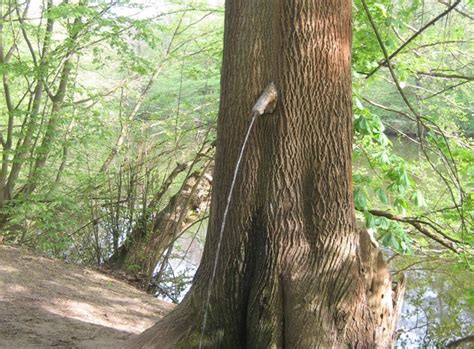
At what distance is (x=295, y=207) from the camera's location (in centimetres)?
325

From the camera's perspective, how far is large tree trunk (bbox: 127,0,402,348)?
3.18 meters

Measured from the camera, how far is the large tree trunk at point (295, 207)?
3.18 m

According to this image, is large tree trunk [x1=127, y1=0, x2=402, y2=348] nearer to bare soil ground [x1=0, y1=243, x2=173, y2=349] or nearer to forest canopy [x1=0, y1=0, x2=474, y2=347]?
bare soil ground [x1=0, y1=243, x2=173, y2=349]

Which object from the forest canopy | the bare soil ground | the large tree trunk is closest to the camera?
the large tree trunk

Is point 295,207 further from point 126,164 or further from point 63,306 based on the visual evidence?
point 126,164

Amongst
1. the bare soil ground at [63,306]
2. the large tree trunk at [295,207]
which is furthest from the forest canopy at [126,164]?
the large tree trunk at [295,207]

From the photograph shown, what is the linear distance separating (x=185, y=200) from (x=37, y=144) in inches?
125

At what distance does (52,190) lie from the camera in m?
8.51

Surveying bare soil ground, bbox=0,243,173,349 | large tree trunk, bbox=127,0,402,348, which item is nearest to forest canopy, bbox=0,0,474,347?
bare soil ground, bbox=0,243,173,349

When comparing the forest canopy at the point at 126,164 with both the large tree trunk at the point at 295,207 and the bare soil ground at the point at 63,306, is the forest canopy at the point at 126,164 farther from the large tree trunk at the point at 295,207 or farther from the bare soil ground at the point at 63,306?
the large tree trunk at the point at 295,207

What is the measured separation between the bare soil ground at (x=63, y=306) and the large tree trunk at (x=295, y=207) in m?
1.63

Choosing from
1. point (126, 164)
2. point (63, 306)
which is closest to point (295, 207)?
point (63, 306)

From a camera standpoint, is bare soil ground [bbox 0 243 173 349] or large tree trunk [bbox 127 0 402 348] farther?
bare soil ground [bbox 0 243 173 349]

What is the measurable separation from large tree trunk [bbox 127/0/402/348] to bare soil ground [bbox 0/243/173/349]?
1632 millimetres
